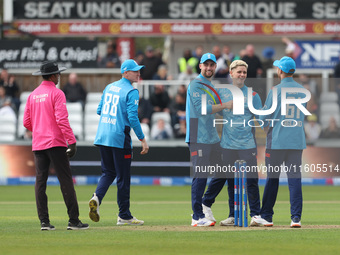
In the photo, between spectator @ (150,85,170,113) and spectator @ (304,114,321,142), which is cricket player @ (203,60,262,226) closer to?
spectator @ (304,114,321,142)

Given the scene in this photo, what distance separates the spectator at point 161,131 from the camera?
22781 mm

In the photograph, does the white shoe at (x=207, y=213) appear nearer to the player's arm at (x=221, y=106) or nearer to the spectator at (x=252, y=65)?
the player's arm at (x=221, y=106)

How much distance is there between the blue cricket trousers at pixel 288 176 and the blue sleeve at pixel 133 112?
5.99ft

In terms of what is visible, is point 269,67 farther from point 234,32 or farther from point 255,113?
point 255,113

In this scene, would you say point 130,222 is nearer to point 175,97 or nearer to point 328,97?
point 175,97

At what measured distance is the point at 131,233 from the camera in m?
11.0

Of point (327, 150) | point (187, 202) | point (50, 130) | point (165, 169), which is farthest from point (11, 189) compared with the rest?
point (50, 130)

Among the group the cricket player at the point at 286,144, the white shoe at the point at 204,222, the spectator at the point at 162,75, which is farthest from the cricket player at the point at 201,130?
the spectator at the point at 162,75

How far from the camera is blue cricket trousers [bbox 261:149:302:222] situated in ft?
38.4

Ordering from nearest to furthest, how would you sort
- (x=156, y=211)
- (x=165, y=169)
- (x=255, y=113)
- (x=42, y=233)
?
(x=42, y=233) → (x=255, y=113) → (x=156, y=211) → (x=165, y=169)

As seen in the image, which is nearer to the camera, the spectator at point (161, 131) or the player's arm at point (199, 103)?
the player's arm at point (199, 103)

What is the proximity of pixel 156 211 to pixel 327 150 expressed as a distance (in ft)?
26.1

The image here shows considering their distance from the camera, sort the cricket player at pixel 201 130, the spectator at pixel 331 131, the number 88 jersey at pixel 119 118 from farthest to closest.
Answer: the spectator at pixel 331 131 → the number 88 jersey at pixel 119 118 → the cricket player at pixel 201 130

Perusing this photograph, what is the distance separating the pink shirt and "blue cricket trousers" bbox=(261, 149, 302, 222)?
9.11 ft
